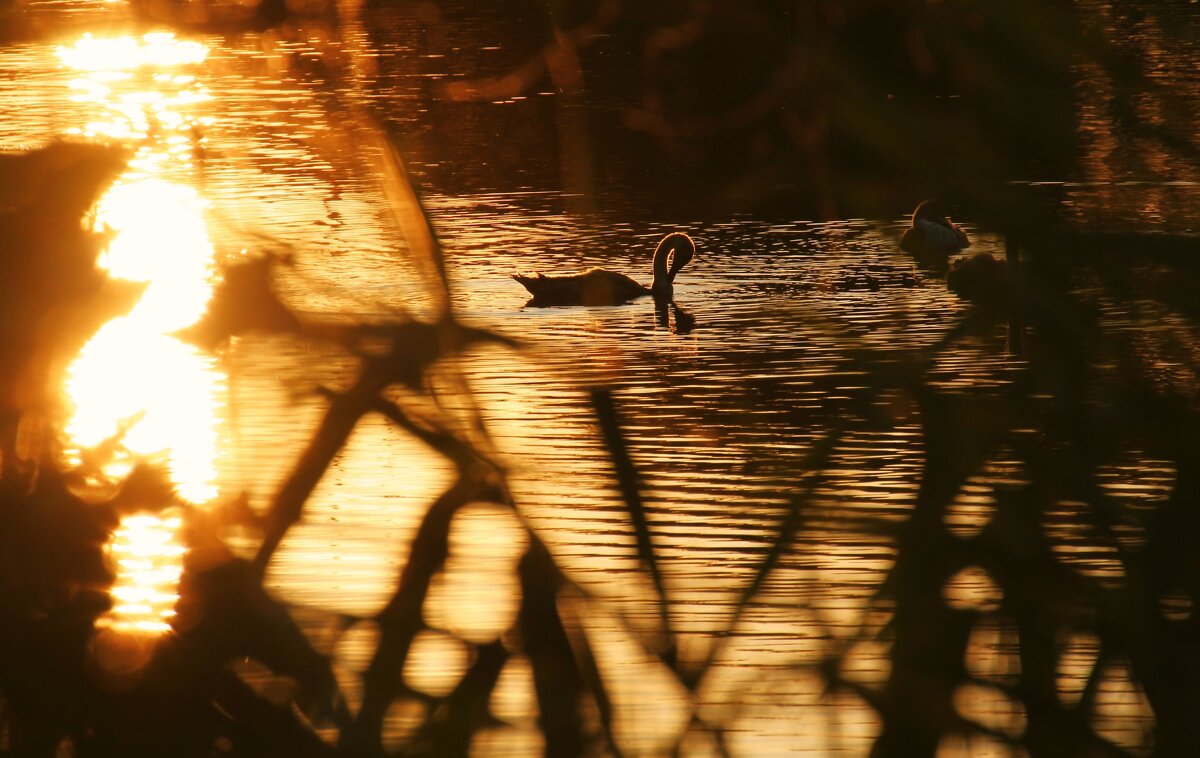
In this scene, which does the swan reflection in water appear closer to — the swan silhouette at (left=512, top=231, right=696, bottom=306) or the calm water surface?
the swan silhouette at (left=512, top=231, right=696, bottom=306)

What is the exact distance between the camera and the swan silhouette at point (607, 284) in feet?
41.5

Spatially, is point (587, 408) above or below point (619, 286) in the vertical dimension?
above

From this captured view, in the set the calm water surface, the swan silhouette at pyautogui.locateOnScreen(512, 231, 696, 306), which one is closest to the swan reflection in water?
the swan silhouette at pyautogui.locateOnScreen(512, 231, 696, 306)

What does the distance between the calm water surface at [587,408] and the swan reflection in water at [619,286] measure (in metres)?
0.14

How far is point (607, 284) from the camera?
1329 centimetres

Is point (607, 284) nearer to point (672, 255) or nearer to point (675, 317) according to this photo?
point (672, 255)

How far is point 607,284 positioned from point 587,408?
34.5 ft

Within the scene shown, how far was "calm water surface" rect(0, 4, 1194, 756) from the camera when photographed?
2.35 meters

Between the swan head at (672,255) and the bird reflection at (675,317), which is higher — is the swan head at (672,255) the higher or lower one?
the higher one

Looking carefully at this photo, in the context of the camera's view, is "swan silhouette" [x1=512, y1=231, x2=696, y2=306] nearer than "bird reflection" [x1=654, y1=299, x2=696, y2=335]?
No

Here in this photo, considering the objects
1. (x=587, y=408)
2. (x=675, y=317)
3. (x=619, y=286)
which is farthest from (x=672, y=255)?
(x=587, y=408)

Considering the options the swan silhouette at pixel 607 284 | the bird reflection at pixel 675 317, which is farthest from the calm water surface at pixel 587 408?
the swan silhouette at pixel 607 284

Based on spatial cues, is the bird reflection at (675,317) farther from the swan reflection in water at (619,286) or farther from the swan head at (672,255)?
the swan head at (672,255)

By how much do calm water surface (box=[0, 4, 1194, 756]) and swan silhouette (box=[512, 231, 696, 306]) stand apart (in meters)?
0.17
